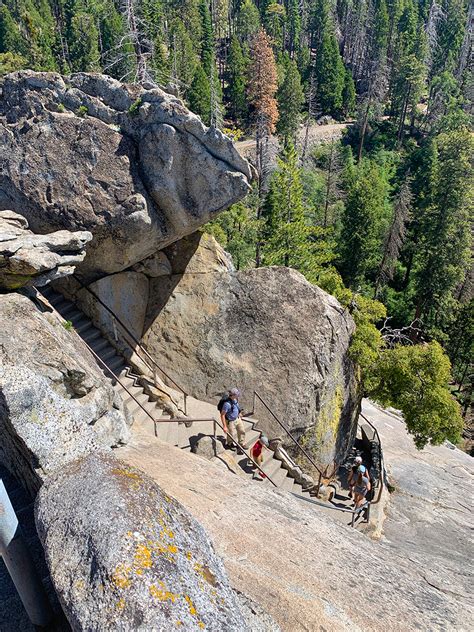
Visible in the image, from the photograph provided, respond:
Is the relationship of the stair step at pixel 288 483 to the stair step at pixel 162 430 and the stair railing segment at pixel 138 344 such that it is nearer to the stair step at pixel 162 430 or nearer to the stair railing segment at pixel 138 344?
the stair railing segment at pixel 138 344

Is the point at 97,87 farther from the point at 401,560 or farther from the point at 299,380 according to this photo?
the point at 401,560

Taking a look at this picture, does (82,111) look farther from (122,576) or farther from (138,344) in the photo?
(122,576)

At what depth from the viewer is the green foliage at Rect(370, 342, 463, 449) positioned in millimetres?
16688

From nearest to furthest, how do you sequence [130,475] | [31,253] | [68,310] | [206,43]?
[130,475]
[31,253]
[68,310]
[206,43]

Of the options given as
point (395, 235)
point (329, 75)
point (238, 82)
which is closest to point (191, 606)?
point (395, 235)

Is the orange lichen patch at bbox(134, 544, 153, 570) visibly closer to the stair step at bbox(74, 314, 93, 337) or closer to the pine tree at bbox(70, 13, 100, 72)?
the stair step at bbox(74, 314, 93, 337)

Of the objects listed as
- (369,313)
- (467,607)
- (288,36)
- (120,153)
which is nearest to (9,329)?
(120,153)

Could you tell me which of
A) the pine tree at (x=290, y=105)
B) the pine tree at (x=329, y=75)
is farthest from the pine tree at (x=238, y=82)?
the pine tree at (x=329, y=75)

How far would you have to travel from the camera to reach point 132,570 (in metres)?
4.86

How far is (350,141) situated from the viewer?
2734 inches

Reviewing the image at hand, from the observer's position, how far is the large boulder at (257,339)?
15.8 metres

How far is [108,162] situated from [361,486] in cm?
1263

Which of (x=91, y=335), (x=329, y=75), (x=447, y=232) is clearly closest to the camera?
(x=91, y=335)

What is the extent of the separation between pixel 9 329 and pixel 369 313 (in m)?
13.7
